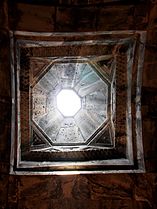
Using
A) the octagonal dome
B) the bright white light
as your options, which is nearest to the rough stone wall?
the octagonal dome

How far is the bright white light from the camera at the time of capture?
18.3ft

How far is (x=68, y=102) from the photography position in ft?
18.5

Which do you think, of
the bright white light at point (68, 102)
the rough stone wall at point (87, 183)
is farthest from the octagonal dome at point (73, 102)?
the rough stone wall at point (87, 183)

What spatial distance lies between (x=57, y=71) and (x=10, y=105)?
3.56ft

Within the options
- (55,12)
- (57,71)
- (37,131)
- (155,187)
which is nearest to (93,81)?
(57,71)

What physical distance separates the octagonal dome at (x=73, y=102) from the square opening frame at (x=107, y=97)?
8 centimetres

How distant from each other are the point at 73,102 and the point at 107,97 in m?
0.71

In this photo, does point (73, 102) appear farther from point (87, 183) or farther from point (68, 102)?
point (87, 183)

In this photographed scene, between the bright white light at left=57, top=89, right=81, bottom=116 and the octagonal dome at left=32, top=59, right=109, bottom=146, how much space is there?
2 cm

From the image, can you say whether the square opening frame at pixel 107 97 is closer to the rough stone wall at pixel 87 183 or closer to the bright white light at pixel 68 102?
the rough stone wall at pixel 87 183

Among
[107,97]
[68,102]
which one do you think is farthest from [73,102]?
[107,97]

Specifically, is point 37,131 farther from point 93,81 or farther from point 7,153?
point 93,81

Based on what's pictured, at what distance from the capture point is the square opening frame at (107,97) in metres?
4.47

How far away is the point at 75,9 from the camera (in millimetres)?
4234
